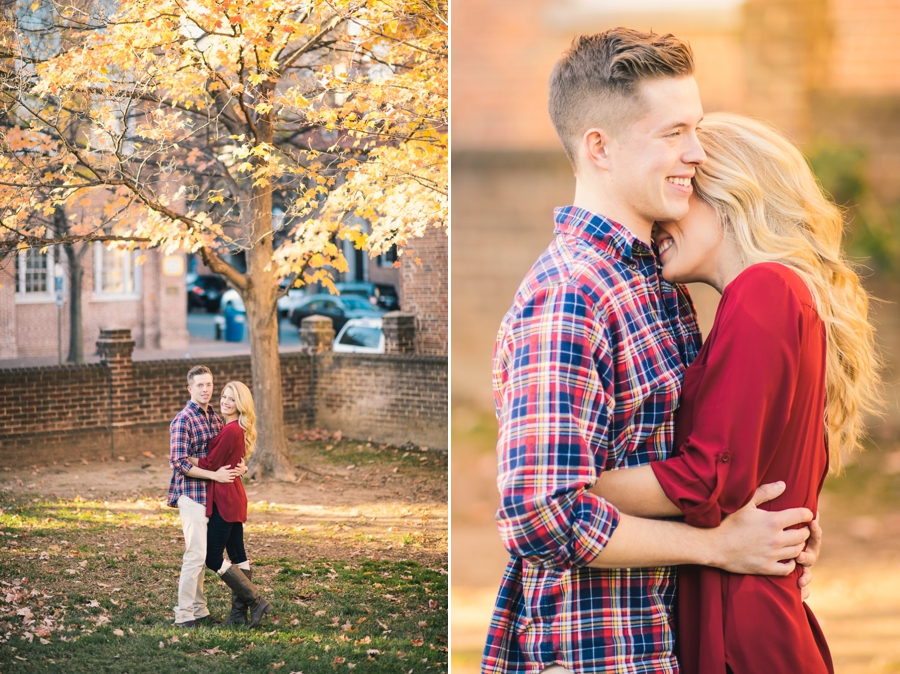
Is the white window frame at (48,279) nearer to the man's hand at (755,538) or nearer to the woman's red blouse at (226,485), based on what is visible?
the woman's red blouse at (226,485)

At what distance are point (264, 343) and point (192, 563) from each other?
2.93 feet

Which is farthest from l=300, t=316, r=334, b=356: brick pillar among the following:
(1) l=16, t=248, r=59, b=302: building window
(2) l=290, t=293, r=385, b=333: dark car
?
(1) l=16, t=248, r=59, b=302: building window

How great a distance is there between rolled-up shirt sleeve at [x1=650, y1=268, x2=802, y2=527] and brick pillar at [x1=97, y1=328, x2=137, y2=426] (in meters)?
2.54

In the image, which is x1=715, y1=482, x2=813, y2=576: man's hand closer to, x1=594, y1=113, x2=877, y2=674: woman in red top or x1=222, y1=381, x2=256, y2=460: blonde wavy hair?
x1=594, y1=113, x2=877, y2=674: woman in red top

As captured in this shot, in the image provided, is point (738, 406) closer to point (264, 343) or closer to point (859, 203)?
point (264, 343)

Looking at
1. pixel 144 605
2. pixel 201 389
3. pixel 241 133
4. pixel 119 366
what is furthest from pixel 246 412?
pixel 241 133

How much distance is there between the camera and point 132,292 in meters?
3.42

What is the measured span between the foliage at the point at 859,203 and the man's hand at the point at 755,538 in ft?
14.5

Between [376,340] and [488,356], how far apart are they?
57.3 inches

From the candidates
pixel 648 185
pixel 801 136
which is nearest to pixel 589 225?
pixel 648 185

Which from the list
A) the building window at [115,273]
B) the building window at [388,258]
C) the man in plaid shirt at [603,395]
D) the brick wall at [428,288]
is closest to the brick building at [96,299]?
the building window at [115,273]

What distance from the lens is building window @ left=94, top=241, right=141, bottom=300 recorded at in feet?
11.2

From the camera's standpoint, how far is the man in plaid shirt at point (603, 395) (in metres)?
1.46

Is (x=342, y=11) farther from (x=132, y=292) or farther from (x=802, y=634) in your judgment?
(x=802, y=634)
